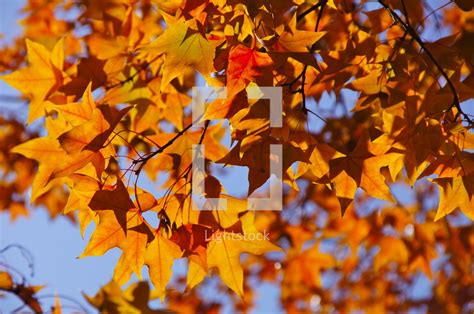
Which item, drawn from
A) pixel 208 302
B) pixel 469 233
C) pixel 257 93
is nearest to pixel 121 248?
pixel 257 93

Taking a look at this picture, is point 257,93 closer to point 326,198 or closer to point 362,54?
point 362,54

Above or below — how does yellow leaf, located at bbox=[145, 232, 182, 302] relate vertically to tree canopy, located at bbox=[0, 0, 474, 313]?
below

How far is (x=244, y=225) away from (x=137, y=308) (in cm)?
71

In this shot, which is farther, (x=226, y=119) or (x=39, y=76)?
(x=39, y=76)

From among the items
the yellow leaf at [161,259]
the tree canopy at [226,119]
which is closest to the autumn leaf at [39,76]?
the tree canopy at [226,119]

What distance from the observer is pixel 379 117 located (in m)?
1.60

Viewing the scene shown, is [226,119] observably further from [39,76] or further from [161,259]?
[39,76]

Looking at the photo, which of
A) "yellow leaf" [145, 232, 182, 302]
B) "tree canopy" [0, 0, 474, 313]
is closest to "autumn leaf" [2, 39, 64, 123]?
"tree canopy" [0, 0, 474, 313]

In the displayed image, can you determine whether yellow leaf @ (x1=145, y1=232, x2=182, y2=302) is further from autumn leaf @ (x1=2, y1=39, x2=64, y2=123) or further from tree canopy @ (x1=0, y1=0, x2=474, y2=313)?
autumn leaf @ (x1=2, y1=39, x2=64, y2=123)

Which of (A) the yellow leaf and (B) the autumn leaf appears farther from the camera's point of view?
(B) the autumn leaf

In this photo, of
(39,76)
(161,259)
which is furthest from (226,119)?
(39,76)

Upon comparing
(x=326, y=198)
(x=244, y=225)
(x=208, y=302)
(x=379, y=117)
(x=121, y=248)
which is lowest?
(x=121, y=248)

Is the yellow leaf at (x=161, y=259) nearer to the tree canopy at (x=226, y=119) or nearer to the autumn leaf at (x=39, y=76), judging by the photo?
the tree canopy at (x=226, y=119)

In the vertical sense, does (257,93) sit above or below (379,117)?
below
